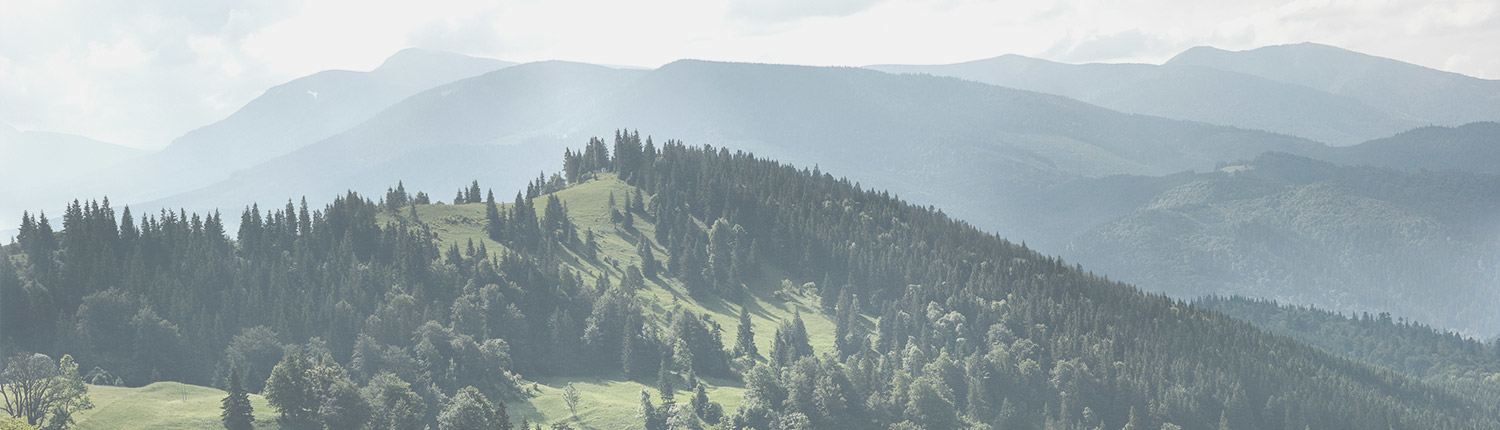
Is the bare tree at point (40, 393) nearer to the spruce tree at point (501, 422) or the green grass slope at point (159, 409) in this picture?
the green grass slope at point (159, 409)

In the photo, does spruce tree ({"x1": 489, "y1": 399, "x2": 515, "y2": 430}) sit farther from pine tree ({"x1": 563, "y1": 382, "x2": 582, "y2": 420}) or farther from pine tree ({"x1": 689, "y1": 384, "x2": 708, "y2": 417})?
pine tree ({"x1": 689, "y1": 384, "x2": 708, "y2": 417})

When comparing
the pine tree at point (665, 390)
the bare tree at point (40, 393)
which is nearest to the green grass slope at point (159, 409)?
the bare tree at point (40, 393)

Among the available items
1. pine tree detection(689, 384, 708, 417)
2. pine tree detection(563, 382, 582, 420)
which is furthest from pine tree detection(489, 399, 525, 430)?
pine tree detection(689, 384, 708, 417)

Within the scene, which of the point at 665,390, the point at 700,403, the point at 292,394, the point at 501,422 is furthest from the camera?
the point at 665,390

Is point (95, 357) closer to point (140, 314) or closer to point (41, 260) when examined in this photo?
point (140, 314)

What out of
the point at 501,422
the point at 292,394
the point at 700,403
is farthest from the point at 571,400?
the point at 501,422

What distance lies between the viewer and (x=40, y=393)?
437 ft

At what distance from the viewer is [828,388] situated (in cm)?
19325

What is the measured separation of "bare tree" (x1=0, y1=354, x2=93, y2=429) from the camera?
132375 millimetres

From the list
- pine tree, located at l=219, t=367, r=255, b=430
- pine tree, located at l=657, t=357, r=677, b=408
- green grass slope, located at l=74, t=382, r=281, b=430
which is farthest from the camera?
pine tree, located at l=657, t=357, r=677, b=408

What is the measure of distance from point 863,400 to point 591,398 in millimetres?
43295

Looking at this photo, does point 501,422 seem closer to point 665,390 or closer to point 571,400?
point 571,400

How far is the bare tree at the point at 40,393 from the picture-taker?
13238 cm

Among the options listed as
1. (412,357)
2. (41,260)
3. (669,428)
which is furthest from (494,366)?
(41,260)
